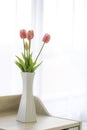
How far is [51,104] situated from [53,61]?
1.30 feet

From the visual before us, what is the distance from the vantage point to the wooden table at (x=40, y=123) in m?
1.76

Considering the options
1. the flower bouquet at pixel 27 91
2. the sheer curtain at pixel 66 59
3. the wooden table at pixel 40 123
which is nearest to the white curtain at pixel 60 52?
the sheer curtain at pixel 66 59

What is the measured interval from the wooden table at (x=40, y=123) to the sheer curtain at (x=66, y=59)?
0.80 metres

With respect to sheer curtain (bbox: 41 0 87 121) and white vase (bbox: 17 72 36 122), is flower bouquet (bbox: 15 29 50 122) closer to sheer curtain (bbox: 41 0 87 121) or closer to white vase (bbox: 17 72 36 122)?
white vase (bbox: 17 72 36 122)

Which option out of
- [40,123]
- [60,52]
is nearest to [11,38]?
[60,52]

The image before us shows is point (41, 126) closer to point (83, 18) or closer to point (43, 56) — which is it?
point (43, 56)

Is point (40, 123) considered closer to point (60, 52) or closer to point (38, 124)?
point (38, 124)

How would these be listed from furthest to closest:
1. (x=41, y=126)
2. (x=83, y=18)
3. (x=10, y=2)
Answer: (x=83, y=18) → (x=10, y=2) → (x=41, y=126)

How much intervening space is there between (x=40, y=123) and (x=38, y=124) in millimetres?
30

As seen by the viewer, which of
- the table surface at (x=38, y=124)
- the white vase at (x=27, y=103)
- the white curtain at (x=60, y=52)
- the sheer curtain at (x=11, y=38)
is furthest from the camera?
the white curtain at (x=60, y=52)

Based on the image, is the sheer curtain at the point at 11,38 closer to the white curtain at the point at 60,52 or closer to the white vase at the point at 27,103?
the white curtain at the point at 60,52

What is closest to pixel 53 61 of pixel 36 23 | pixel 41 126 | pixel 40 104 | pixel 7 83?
pixel 36 23

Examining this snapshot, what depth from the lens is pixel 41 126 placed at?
5.88 ft

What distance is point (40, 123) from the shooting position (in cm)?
188
